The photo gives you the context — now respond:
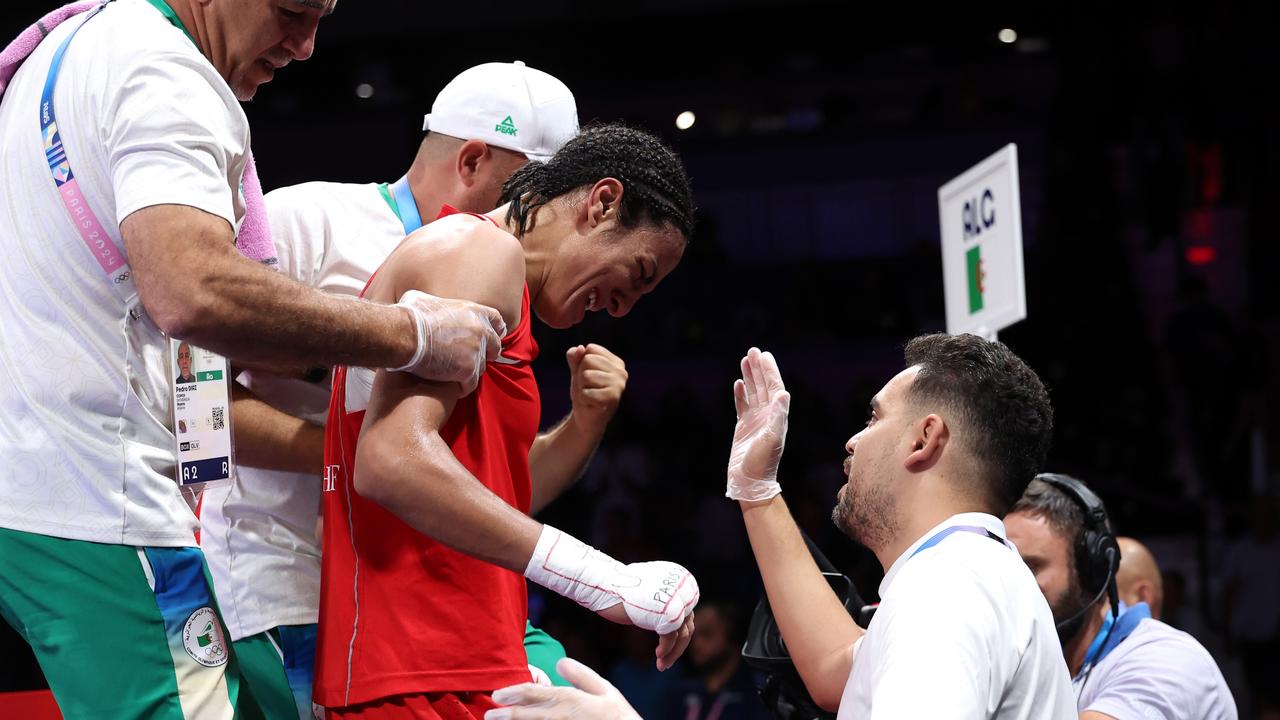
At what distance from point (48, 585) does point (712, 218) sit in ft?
29.4

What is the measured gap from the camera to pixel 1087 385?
9344 mm

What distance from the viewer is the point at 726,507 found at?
836 cm

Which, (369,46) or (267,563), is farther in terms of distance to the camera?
(369,46)

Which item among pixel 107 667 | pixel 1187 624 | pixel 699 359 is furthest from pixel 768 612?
pixel 699 359

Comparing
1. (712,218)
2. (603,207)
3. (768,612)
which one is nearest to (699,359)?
(712,218)

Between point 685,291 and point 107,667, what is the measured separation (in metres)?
8.41

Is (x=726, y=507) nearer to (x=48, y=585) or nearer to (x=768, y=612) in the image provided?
(x=768, y=612)

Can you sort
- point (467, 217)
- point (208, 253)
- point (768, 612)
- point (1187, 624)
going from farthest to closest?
point (1187, 624) < point (768, 612) < point (467, 217) < point (208, 253)

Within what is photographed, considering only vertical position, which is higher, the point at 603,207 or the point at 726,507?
the point at 603,207

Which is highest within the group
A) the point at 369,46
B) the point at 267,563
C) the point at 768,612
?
the point at 369,46

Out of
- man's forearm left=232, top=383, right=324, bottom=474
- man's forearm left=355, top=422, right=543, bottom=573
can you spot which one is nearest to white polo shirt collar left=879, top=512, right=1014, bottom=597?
man's forearm left=355, top=422, right=543, bottom=573

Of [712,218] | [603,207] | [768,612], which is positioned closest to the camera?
[603,207]

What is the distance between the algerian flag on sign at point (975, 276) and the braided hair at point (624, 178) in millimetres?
1786

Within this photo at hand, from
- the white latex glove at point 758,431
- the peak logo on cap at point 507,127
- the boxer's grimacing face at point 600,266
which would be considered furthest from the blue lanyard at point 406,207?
the white latex glove at point 758,431
